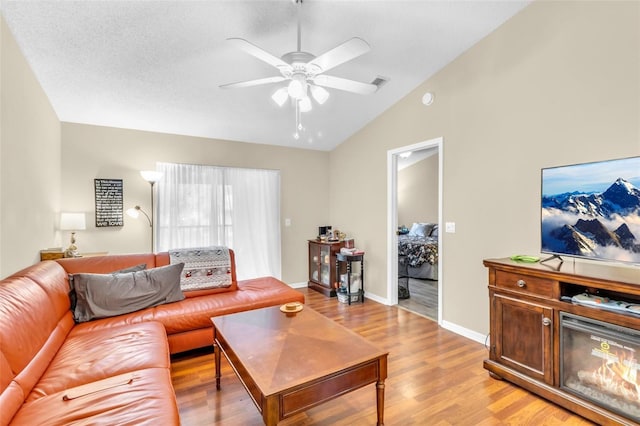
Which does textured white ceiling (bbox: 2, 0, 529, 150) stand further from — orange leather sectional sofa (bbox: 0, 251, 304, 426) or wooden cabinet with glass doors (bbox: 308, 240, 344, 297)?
wooden cabinet with glass doors (bbox: 308, 240, 344, 297)

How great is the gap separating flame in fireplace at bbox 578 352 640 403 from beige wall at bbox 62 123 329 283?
3.90 m

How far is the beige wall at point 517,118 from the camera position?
2141 mm

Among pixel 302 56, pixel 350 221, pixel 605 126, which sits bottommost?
pixel 350 221

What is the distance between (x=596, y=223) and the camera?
2.01 m

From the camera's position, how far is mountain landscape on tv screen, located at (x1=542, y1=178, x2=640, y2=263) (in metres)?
1.89

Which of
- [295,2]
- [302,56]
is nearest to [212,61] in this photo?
[295,2]

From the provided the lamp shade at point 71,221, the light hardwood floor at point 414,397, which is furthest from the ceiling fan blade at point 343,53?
the lamp shade at point 71,221

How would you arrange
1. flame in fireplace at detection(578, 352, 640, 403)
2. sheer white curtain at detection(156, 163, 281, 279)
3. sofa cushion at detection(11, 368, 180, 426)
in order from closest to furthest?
1. sofa cushion at detection(11, 368, 180, 426)
2. flame in fireplace at detection(578, 352, 640, 403)
3. sheer white curtain at detection(156, 163, 281, 279)

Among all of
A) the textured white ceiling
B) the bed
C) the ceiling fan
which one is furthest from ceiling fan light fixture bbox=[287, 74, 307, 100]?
the bed

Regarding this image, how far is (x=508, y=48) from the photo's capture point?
274 centimetres

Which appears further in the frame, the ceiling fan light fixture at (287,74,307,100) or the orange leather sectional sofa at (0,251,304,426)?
the ceiling fan light fixture at (287,74,307,100)

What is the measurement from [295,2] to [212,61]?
3.35 ft

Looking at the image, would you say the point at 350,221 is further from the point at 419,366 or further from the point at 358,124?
the point at 419,366

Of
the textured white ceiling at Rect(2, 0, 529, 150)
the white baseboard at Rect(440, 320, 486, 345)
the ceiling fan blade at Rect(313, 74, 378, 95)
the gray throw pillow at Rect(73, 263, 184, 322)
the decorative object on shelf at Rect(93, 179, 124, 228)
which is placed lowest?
the white baseboard at Rect(440, 320, 486, 345)
